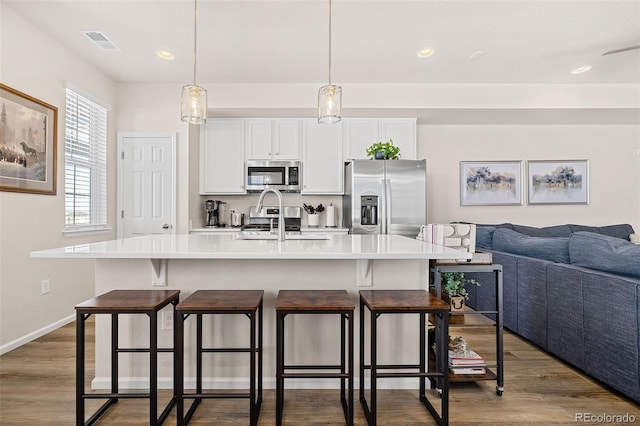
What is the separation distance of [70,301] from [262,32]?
3153mm

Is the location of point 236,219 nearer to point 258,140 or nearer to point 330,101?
point 258,140

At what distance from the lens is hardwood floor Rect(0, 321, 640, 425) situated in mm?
1901

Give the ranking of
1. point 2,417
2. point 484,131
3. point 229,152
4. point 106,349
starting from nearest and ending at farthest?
point 2,417 → point 106,349 → point 229,152 → point 484,131

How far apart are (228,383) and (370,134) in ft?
11.5

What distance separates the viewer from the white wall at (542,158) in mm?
5379

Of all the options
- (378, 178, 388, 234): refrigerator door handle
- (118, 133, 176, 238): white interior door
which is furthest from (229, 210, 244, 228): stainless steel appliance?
(378, 178, 388, 234): refrigerator door handle

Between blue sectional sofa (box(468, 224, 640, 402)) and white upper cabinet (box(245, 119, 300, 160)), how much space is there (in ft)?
9.04

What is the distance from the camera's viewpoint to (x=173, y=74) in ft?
13.7

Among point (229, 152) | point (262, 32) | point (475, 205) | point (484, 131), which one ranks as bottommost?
point (475, 205)

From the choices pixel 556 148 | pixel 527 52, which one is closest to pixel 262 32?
pixel 527 52

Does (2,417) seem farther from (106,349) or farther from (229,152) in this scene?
Answer: (229,152)

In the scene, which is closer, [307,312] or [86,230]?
[307,312]

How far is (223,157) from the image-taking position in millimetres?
4762

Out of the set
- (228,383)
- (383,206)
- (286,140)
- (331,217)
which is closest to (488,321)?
(228,383)
